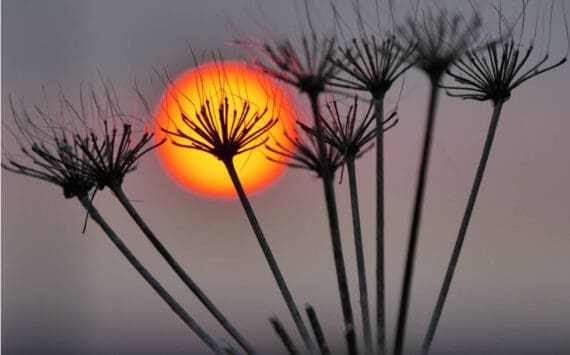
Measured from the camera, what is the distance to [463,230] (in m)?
12.9

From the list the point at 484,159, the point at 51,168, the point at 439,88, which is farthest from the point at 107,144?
the point at 439,88

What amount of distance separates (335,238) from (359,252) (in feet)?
5.49

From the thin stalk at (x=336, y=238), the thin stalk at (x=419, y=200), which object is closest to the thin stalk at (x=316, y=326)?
the thin stalk at (x=336, y=238)

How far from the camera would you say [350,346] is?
10734 mm

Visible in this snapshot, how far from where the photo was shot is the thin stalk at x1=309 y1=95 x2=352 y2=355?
10.7 metres

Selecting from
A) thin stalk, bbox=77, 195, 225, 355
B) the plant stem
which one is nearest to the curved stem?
the plant stem

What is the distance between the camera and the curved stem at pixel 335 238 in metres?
10.7

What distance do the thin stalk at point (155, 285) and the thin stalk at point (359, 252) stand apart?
167cm

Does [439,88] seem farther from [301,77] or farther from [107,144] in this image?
[107,144]

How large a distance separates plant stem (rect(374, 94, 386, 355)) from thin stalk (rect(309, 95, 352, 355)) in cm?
57

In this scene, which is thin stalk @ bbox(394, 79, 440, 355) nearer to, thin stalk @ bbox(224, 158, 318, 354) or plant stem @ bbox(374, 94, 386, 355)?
plant stem @ bbox(374, 94, 386, 355)

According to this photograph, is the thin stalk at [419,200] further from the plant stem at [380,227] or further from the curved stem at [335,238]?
the plant stem at [380,227]

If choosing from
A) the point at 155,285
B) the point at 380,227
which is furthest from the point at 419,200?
the point at 155,285

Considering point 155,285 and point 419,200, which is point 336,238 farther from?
point 155,285
